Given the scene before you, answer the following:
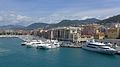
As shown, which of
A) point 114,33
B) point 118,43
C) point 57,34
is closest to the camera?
point 118,43

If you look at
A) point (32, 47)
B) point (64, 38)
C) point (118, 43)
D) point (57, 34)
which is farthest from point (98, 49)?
point (57, 34)

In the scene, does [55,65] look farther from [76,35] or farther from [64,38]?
[64,38]

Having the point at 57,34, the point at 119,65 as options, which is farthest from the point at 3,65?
the point at 57,34

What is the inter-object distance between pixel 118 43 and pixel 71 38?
513 inches

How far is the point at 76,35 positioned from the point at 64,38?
5.50 metres

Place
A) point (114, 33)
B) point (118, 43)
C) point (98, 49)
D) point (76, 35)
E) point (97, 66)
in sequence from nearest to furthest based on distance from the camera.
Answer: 1. point (97, 66)
2. point (98, 49)
3. point (118, 43)
4. point (114, 33)
5. point (76, 35)

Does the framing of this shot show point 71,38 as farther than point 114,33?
Yes

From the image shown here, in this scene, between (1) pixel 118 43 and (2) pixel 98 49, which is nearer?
(2) pixel 98 49

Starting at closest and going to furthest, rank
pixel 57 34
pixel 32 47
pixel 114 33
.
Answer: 1. pixel 32 47
2. pixel 114 33
3. pixel 57 34

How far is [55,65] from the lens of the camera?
874 inches

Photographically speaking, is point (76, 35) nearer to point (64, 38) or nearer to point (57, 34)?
point (64, 38)

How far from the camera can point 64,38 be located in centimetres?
5247

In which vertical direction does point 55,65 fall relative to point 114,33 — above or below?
below

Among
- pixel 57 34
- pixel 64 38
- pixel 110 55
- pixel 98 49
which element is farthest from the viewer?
pixel 57 34
